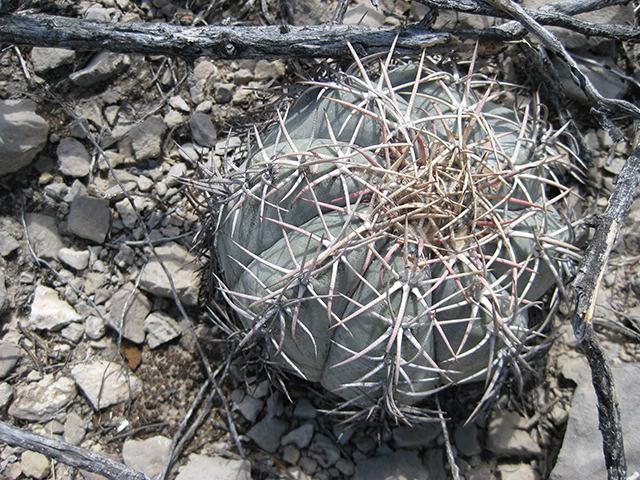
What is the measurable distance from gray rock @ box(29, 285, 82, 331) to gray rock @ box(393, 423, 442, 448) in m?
1.61

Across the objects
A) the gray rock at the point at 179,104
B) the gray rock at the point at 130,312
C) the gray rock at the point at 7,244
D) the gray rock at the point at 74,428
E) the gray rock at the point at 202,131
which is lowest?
the gray rock at the point at 74,428

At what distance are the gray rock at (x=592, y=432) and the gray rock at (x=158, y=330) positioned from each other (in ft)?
5.98

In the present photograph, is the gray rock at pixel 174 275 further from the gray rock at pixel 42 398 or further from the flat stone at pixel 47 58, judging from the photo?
the flat stone at pixel 47 58

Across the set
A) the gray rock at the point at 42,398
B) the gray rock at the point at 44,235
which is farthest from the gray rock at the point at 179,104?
the gray rock at the point at 42,398

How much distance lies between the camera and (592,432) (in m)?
1.99

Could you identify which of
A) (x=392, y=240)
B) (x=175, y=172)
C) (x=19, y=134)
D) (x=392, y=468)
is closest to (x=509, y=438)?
(x=392, y=468)

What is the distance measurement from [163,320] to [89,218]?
655mm

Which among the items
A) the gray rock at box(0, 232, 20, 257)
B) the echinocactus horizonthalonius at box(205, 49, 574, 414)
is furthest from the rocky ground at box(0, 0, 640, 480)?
the echinocactus horizonthalonius at box(205, 49, 574, 414)

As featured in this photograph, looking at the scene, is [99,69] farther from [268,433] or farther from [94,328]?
[268,433]

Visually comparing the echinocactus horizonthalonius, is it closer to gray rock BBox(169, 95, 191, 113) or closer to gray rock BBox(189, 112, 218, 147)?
gray rock BBox(189, 112, 218, 147)

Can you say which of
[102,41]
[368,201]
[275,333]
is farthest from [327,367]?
[102,41]

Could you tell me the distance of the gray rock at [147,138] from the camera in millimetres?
2564

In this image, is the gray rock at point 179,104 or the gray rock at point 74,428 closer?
the gray rock at point 74,428

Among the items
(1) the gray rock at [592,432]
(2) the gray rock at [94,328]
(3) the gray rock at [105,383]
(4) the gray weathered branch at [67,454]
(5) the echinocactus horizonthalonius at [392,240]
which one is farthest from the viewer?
(2) the gray rock at [94,328]
